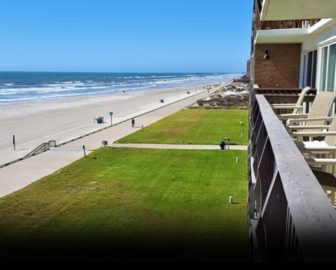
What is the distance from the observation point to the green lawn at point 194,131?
29.9m

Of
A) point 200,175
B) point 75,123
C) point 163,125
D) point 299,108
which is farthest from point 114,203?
point 75,123

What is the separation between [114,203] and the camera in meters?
14.5

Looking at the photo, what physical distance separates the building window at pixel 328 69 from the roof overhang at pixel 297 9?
1687 millimetres

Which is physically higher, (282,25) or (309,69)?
(282,25)

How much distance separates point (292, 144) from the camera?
8.58 feet

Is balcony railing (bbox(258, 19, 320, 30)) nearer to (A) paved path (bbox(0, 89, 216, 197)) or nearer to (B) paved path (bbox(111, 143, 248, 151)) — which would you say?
(A) paved path (bbox(0, 89, 216, 197))

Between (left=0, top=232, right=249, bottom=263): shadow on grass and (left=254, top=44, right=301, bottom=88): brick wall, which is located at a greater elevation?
(left=254, top=44, right=301, bottom=88): brick wall

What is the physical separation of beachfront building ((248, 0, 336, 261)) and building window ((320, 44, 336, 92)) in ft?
0.07

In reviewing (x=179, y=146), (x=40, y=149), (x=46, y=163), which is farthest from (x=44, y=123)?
(x=46, y=163)

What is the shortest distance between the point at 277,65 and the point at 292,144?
12.7 metres

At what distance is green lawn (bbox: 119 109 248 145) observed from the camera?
29909mm

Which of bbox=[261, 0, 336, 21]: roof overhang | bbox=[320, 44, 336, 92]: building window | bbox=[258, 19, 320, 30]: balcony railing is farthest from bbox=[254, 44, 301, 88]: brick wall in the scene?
bbox=[261, 0, 336, 21]: roof overhang

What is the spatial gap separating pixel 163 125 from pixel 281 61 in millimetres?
24981

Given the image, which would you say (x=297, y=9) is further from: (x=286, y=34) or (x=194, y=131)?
(x=194, y=131)
